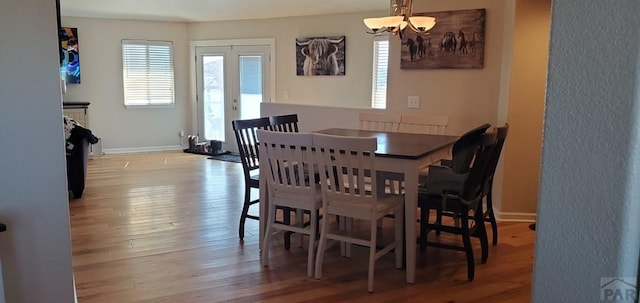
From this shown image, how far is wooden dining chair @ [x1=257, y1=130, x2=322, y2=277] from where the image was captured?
10.3 ft

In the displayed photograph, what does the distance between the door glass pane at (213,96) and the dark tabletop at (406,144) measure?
4.86 m

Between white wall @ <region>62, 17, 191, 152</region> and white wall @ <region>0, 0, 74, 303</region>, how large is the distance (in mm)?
6456

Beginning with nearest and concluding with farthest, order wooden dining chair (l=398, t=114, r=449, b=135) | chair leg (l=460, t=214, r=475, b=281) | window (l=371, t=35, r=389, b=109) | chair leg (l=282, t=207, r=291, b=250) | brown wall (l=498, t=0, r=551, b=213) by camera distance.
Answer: chair leg (l=460, t=214, r=475, b=281), chair leg (l=282, t=207, r=291, b=250), brown wall (l=498, t=0, r=551, b=213), wooden dining chair (l=398, t=114, r=449, b=135), window (l=371, t=35, r=389, b=109)

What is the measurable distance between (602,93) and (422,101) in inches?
162

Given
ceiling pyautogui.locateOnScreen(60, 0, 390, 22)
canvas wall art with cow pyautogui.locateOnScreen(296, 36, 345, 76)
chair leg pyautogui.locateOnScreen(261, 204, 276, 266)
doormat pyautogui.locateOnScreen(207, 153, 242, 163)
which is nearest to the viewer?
chair leg pyautogui.locateOnScreen(261, 204, 276, 266)

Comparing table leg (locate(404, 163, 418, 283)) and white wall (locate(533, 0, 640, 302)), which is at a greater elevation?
white wall (locate(533, 0, 640, 302))

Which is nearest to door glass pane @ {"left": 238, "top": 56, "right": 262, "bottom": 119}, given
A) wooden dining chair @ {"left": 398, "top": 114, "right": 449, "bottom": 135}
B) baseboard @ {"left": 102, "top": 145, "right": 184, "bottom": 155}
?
baseboard @ {"left": 102, "top": 145, "right": 184, "bottom": 155}

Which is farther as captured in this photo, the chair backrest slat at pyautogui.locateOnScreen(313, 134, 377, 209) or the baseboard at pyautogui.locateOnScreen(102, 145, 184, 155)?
the baseboard at pyautogui.locateOnScreen(102, 145, 184, 155)

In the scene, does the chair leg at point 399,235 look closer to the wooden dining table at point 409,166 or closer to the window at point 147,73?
the wooden dining table at point 409,166

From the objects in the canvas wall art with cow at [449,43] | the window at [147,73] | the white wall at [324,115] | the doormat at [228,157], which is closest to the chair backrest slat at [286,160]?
the canvas wall art with cow at [449,43]

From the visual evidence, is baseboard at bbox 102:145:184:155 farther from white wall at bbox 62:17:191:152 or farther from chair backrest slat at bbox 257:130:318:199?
chair backrest slat at bbox 257:130:318:199

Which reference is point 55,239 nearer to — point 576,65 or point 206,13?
point 576,65

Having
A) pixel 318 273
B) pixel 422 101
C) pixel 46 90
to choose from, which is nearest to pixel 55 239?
pixel 46 90

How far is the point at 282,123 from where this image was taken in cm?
427
